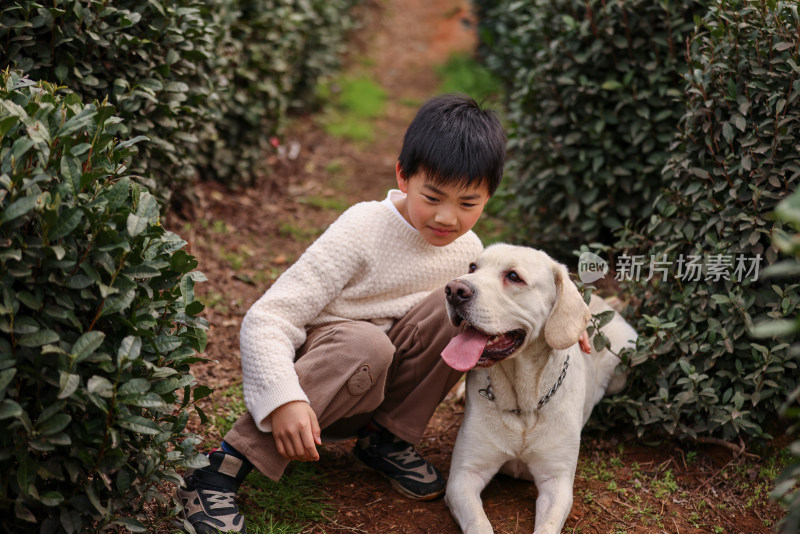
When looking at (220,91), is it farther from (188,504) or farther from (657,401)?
(657,401)

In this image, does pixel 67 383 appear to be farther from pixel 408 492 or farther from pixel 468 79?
pixel 468 79

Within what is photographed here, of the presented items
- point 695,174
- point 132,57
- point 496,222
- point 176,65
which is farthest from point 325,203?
point 695,174

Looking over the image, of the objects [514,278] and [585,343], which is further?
[585,343]

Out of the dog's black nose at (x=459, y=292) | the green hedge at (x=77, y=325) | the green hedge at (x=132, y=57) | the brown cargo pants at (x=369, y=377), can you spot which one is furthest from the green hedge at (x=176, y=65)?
the dog's black nose at (x=459, y=292)

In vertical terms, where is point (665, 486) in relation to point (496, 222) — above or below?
above

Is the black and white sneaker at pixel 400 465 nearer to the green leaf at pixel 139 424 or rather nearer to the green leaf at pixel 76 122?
the green leaf at pixel 139 424

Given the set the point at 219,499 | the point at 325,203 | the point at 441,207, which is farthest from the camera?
the point at 325,203

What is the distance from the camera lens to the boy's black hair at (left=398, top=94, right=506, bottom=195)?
3.21 meters

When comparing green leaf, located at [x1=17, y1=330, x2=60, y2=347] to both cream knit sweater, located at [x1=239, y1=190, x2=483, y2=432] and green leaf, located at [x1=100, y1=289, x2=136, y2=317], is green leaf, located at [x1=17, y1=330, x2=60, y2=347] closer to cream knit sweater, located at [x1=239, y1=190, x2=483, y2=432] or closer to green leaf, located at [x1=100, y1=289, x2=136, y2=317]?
green leaf, located at [x1=100, y1=289, x2=136, y2=317]

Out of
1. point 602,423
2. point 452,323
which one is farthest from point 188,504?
point 602,423

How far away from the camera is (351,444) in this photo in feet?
13.0

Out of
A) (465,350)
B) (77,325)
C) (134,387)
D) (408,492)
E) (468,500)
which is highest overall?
(77,325)

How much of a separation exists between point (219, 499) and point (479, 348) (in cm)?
125

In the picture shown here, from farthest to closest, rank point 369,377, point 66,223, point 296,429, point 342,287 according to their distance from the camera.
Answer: point 342,287 → point 369,377 → point 296,429 → point 66,223
